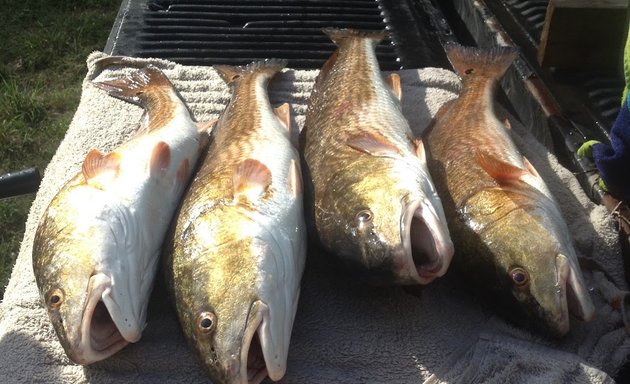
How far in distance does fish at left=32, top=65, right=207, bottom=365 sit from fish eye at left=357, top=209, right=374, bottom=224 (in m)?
0.83

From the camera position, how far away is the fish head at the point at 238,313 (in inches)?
85.7

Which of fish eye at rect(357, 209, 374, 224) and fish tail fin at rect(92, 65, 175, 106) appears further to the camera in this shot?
fish tail fin at rect(92, 65, 175, 106)

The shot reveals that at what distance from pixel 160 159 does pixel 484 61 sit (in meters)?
1.76

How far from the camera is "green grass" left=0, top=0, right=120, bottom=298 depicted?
5.05 m

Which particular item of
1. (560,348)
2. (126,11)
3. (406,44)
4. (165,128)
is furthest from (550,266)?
(126,11)


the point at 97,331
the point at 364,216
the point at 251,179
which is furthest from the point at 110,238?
the point at 364,216

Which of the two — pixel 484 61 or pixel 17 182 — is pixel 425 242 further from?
pixel 17 182

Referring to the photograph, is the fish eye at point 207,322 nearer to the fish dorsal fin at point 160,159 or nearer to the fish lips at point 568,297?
the fish dorsal fin at point 160,159

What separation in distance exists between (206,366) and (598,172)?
1.95 metres

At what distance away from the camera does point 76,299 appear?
231cm

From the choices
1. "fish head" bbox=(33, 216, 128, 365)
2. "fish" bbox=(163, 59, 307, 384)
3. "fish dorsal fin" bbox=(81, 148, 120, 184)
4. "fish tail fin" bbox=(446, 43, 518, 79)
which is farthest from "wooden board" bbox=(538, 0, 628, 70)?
"fish head" bbox=(33, 216, 128, 365)

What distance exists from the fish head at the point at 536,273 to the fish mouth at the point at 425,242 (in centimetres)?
28

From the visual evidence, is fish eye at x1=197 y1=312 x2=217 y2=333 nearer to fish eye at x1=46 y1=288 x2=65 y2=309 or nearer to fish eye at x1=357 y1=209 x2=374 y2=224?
fish eye at x1=46 y1=288 x2=65 y2=309

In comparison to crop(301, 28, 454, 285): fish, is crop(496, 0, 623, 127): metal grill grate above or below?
below
